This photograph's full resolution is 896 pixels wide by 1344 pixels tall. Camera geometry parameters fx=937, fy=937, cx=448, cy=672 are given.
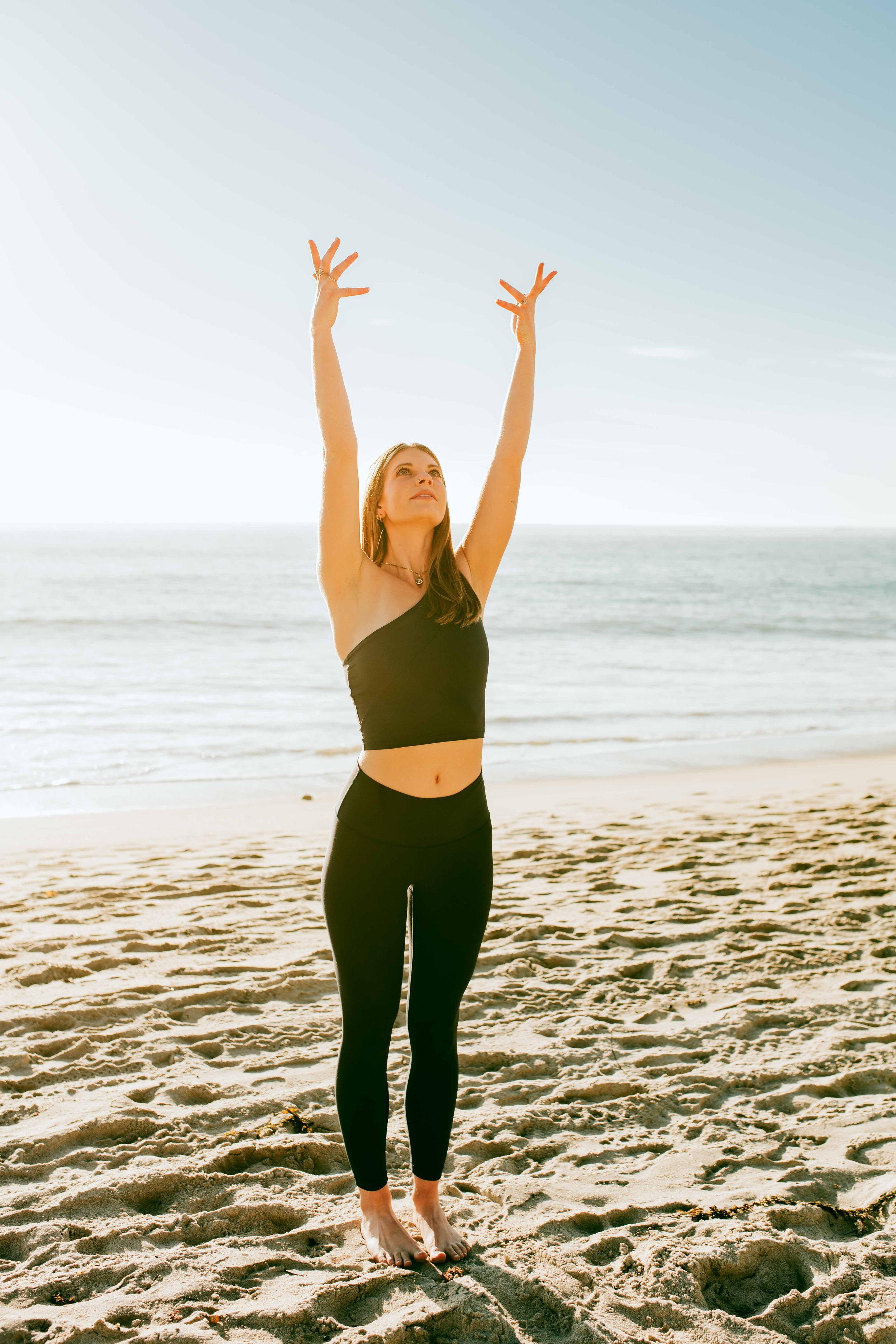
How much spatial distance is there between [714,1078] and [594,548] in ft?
330

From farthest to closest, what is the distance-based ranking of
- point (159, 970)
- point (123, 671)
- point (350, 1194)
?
point (123, 671) < point (159, 970) < point (350, 1194)

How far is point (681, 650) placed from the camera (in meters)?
23.3

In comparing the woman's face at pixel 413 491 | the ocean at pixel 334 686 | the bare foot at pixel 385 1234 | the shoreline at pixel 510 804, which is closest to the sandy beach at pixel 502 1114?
the bare foot at pixel 385 1234

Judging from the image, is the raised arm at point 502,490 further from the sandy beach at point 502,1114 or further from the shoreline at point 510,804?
the shoreline at point 510,804

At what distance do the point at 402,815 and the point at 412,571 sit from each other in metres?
0.71

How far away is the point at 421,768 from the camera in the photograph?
2.55 m

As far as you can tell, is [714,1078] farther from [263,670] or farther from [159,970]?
[263,670]

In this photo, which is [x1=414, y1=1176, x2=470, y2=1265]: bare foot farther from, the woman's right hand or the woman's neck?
the woman's right hand

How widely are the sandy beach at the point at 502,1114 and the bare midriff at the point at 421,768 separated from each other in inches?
50.9

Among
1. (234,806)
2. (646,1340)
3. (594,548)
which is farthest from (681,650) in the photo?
(594,548)

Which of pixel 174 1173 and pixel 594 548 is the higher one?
pixel 594 548

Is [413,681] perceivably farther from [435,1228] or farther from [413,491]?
[435,1228]

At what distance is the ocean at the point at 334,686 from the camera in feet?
34.9

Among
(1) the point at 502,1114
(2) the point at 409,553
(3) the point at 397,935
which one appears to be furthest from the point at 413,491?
(1) the point at 502,1114
